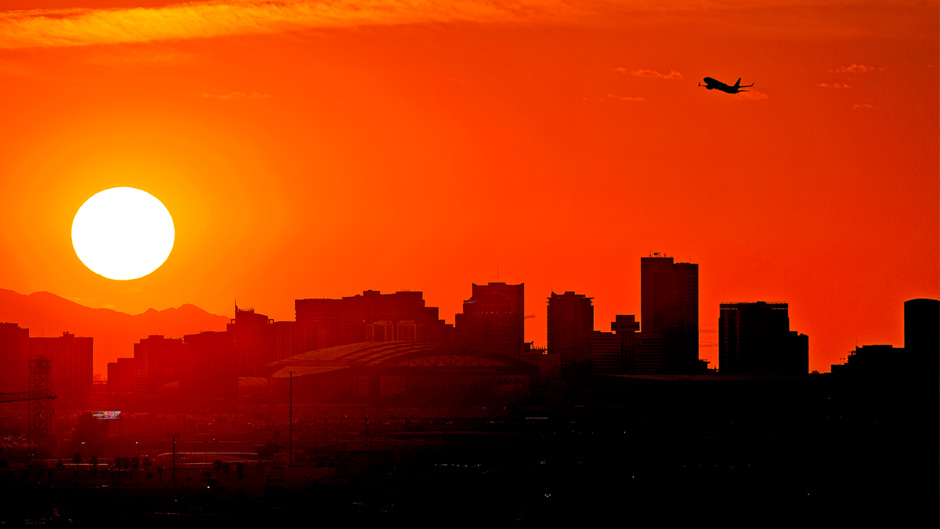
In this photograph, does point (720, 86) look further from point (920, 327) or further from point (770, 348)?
point (770, 348)

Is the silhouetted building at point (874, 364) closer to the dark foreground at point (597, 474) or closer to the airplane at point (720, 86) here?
the dark foreground at point (597, 474)

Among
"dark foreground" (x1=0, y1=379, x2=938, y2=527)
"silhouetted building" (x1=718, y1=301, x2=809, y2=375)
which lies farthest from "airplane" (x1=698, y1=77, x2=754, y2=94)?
"silhouetted building" (x1=718, y1=301, x2=809, y2=375)

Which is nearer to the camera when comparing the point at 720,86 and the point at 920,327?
the point at 720,86

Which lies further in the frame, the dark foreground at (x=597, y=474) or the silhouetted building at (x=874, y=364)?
the silhouetted building at (x=874, y=364)

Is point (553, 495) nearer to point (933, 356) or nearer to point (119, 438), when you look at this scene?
point (933, 356)

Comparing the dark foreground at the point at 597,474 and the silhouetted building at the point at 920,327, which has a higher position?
the silhouetted building at the point at 920,327

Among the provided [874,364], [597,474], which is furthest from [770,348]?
[597,474]

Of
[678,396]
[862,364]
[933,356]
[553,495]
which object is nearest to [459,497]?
[553,495]

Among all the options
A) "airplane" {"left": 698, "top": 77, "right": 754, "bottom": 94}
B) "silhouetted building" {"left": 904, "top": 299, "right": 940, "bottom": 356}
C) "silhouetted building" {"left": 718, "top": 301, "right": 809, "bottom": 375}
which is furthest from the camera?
"silhouetted building" {"left": 718, "top": 301, "right": 809, "bottom": 375}

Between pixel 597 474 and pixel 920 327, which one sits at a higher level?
pixel 920 327

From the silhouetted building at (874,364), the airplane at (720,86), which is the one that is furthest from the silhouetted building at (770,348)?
the airplane at (720,86)

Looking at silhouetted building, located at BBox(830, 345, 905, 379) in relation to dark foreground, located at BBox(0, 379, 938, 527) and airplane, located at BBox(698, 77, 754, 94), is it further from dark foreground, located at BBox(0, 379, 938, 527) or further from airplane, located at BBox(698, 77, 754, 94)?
airplane, located at BBox(698, 77, 754, 94)

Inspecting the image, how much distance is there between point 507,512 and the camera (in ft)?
280

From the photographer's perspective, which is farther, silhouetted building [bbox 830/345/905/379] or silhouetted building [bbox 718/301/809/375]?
silhouetted building [bbox 718/301/809/375]
